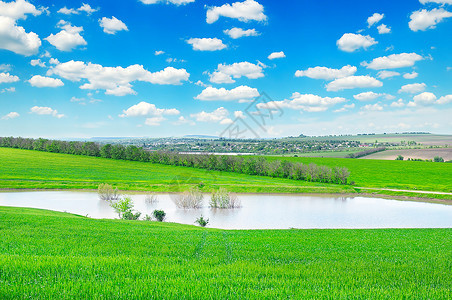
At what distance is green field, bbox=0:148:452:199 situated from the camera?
196ft

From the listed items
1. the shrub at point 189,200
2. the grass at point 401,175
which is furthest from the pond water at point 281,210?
the grass at point 401,175

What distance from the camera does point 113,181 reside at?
6375 centimetres

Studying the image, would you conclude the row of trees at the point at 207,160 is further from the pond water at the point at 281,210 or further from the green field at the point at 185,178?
the pond water at the point at 281,210

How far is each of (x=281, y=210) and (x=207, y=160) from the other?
4872 cm

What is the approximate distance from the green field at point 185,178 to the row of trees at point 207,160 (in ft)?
12.8

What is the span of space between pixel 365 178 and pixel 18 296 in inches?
3352

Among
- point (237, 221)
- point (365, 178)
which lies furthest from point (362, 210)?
point (365, 178)

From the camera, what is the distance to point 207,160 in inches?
3494

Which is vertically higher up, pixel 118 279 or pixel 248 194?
pixel 118 279

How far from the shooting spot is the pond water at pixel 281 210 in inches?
1377

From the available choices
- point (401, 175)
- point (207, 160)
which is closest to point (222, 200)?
point (207, 160)

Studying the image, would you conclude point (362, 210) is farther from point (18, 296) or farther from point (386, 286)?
point (18, 296)

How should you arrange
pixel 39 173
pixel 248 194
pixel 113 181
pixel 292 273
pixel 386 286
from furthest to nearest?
pixel 39 173 → pixel 113 181 → pixel 248 194 → pixel 292 273 → pixel 386 286

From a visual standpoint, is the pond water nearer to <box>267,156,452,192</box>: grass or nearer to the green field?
the green field
